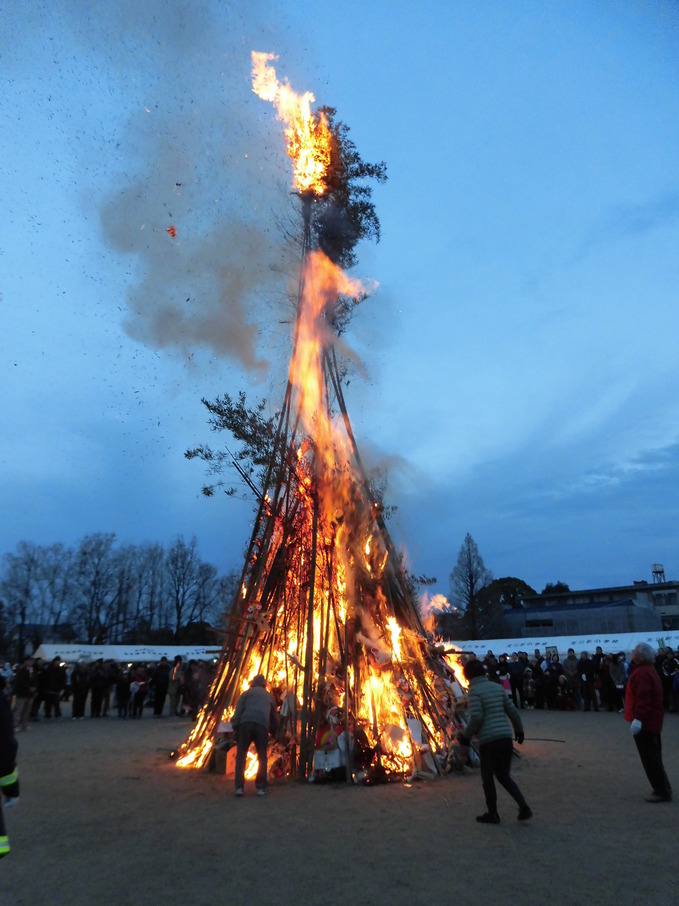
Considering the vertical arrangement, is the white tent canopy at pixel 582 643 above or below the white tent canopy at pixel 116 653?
below

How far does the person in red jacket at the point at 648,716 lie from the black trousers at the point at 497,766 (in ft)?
4.97

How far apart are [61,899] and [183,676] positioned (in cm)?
1520

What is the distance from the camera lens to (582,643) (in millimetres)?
21641

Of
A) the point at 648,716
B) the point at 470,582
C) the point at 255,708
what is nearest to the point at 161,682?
the point at 255,708

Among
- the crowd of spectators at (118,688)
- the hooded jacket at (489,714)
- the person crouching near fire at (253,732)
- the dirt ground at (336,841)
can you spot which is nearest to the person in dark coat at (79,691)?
the crowd of spectators at (118,688)

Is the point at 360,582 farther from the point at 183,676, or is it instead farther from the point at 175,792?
the point at 183,676

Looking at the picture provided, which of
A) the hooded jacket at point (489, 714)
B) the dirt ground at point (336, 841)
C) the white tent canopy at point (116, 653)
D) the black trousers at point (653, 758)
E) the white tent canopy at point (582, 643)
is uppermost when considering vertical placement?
the white tent canopy at point (116, 653)

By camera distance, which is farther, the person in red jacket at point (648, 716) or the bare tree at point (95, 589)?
the bare tree at point (95, 589)

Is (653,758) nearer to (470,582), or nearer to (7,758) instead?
(7,758)

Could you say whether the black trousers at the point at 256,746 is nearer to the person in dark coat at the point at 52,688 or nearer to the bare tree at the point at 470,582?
the person in dark coat at the point at 52,688

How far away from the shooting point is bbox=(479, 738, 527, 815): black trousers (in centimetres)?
623

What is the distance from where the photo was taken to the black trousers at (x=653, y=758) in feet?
22.7

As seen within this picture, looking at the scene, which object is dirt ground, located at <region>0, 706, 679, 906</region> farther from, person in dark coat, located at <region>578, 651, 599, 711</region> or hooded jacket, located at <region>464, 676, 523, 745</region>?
person in dark coat, located at <region>578, 651, 599, 711</region>

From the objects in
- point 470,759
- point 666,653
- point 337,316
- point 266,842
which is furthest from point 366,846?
point 666,653
